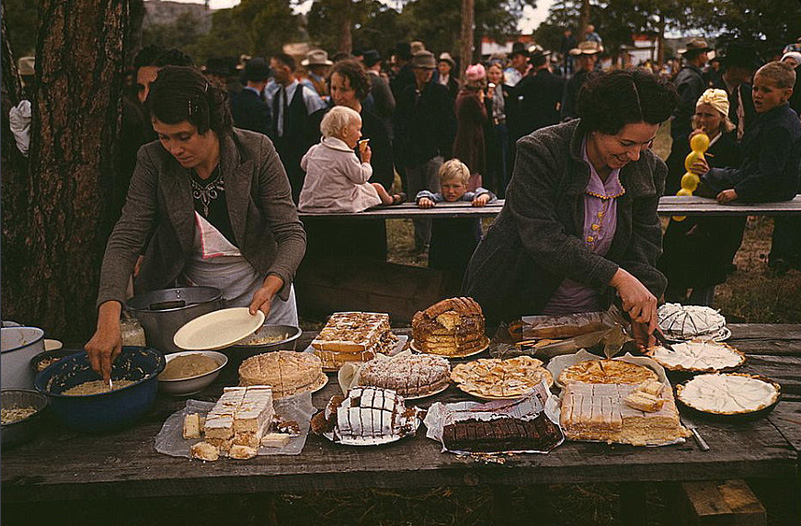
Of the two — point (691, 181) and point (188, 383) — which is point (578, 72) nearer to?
point (691, 181)

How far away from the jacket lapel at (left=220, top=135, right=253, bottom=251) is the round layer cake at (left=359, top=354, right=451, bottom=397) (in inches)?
33.6

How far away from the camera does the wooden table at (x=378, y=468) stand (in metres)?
1.87

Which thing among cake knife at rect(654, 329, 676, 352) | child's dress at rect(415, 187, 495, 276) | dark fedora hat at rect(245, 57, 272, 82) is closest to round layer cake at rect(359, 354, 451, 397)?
cake knife at rect(654, 329, 676, 352)

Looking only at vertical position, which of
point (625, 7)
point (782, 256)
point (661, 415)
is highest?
point (625, 7)

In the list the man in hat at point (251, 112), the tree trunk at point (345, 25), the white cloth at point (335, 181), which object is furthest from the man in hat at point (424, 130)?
the tree trunk at point (345, 25)

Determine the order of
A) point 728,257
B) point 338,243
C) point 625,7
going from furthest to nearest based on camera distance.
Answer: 1. point 625,7
2. point 338,243
3. point 728,257

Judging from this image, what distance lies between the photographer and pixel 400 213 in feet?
16.7

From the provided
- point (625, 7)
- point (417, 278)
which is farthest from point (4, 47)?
point (625, 7)

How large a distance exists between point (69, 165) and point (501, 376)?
2.38 m

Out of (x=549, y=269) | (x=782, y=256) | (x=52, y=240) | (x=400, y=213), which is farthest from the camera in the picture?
(x=782, y=256)

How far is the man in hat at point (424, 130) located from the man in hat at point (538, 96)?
1675mm

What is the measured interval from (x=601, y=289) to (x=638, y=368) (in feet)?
1.62

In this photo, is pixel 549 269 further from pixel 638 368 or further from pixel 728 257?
pixel 728 257

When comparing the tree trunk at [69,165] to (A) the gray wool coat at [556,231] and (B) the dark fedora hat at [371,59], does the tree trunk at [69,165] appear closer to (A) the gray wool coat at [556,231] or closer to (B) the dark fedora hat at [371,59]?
(A) the gray wool coat at [556,231]
